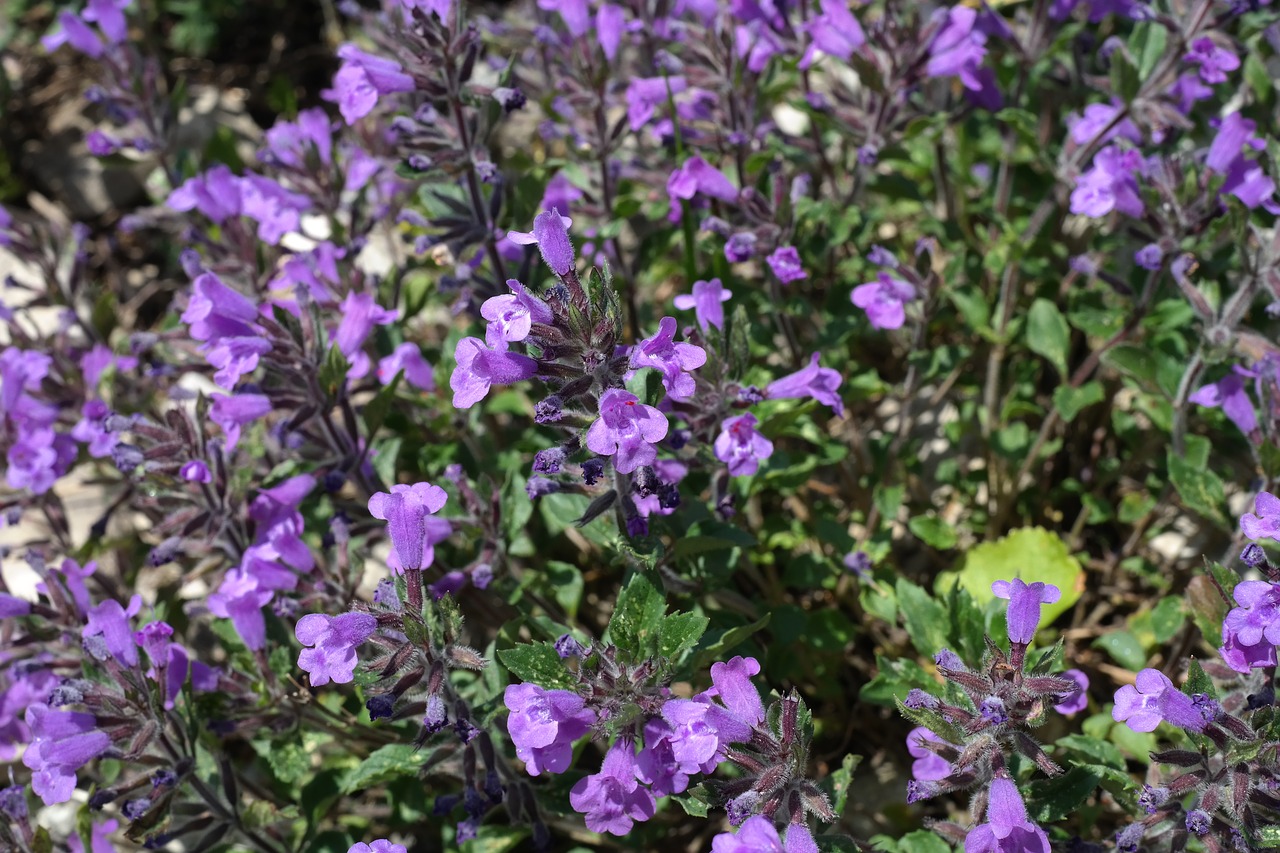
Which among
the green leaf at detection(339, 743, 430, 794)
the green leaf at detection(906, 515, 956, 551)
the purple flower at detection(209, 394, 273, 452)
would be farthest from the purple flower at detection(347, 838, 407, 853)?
the green leaf at detection(906, 515, 956, 551)

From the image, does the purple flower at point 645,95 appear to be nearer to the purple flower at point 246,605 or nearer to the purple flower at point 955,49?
the purple flower at point 955,49

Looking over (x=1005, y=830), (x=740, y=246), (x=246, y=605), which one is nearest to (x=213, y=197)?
(x=246, y=605)

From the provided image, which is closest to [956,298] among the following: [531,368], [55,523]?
[531,368]

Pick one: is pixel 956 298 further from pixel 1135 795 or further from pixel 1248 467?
pixel 1135 795

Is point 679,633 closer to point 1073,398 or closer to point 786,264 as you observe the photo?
point 786,264

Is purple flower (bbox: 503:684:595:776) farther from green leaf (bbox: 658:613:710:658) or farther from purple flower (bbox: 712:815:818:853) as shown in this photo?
purple flower (bbox: 712:815:818:853)

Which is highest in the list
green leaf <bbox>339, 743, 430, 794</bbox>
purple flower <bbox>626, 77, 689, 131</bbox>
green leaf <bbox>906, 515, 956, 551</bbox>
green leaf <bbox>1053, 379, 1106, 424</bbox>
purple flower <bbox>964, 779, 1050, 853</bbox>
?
purple flower <bbox>626, 77, 689, 131</bbox>
